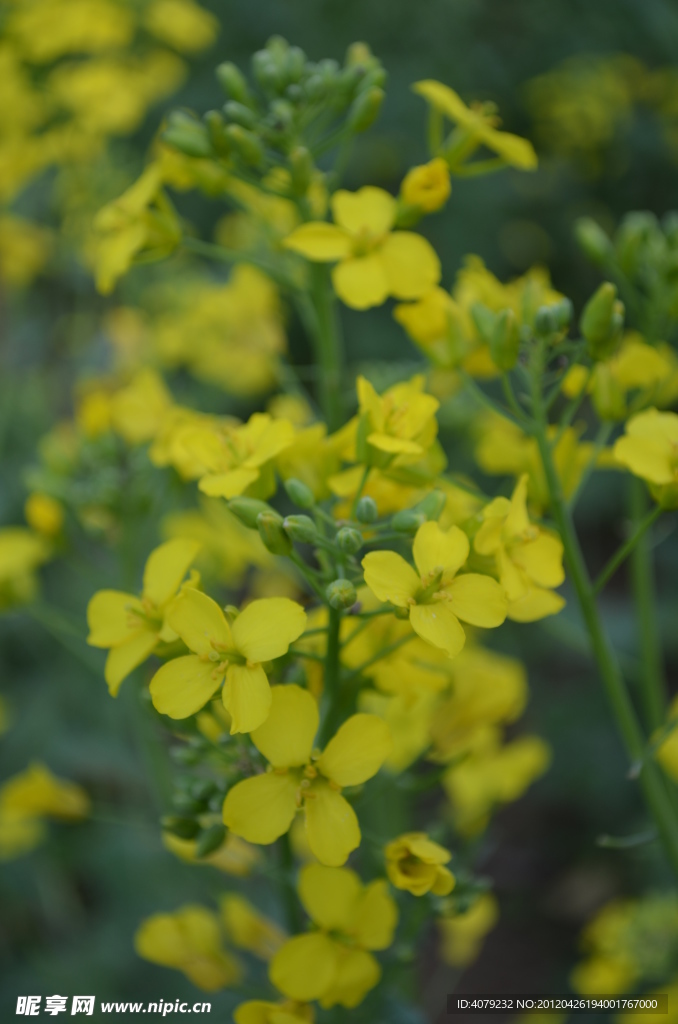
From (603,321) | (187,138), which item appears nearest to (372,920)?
(603,321)

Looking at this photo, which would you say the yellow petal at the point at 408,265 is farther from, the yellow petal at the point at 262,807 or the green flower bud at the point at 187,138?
the yellow petal at the point at 262,807

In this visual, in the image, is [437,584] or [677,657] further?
[677,657]

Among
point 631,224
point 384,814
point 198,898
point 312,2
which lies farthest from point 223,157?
point 312,2

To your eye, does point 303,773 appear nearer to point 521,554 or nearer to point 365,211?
point 521,554

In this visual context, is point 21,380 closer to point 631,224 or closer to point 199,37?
point 199,37

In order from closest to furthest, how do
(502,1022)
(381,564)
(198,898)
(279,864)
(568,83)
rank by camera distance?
(381,564) < (279,864) < (198,898) < (502,1022) < (568,83)

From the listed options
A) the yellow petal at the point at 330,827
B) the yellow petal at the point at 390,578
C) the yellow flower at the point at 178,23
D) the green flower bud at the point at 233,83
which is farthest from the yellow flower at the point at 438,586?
the yellow flower at the point at 178,23
